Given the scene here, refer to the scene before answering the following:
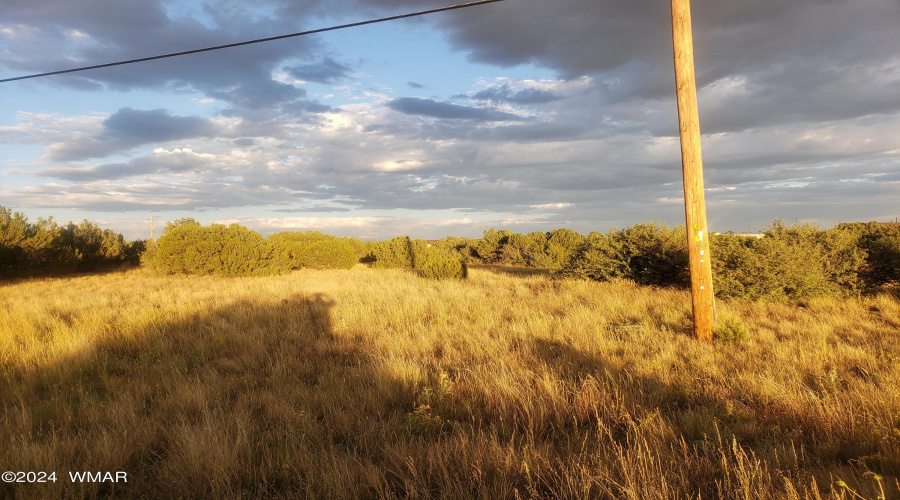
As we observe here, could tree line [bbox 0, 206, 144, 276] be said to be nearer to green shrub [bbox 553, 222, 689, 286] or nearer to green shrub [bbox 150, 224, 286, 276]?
green shrub [bbox 150, 224, 286, 276]

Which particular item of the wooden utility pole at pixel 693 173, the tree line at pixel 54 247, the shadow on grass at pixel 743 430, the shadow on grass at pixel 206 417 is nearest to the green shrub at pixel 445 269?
the shadow on grass at pixel 206 417

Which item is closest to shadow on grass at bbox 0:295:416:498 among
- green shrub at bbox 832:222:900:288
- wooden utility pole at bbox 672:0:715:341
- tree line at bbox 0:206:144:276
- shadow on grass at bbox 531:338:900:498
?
shadow on grass at bbox 531:338:900:498

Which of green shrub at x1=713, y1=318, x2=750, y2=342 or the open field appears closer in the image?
the open field

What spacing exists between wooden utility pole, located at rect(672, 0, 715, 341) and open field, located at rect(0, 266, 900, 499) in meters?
0.54

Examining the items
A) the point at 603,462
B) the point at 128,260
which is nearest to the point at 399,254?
the point at 128,260

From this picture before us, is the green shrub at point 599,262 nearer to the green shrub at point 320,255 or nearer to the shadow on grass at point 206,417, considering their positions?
the shadow on grass at point 206,417

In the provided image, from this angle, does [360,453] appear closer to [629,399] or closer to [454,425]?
[454,425]

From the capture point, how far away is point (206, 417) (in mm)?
3961

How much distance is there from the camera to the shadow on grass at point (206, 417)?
119 inches

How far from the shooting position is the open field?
Result: 288 centimetres

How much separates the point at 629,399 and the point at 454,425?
1.87m

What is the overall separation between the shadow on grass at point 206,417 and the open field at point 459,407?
25mm

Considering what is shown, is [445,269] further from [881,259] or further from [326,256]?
[326,256]

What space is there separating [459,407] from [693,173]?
5.53 m
